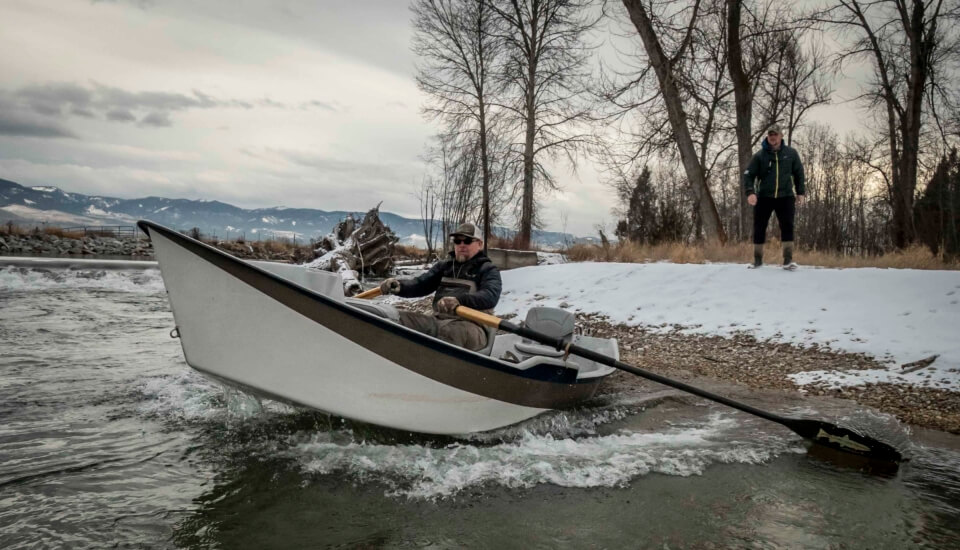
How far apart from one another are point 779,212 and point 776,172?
62 centimetres

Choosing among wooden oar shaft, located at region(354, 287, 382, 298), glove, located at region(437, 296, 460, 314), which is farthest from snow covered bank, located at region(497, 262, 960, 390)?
wooden oar shaft, located at region(354, 287, 382, 298)

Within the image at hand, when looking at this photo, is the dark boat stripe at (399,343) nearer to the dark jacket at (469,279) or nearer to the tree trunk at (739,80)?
the dark jacket at (469,279)

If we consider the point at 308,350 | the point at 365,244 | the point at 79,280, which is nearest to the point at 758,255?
the point at 308,350

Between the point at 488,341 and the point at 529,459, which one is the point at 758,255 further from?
the point at 529,459

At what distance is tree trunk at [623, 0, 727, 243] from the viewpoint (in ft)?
42.1

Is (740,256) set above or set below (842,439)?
above

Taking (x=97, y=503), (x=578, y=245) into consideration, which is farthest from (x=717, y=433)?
(x=578, y=245)

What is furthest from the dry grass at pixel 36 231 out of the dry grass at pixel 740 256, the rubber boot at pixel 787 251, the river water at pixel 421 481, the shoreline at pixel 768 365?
the rubber boot at pixel 787 251

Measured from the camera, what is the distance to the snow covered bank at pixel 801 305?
5734 mm

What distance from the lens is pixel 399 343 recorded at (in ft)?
11.4

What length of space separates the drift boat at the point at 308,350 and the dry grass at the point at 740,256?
8.02m

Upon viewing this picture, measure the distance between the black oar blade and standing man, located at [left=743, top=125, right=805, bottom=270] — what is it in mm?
4606

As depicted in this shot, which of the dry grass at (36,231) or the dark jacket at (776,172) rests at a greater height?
the dark jacket at (776,172)

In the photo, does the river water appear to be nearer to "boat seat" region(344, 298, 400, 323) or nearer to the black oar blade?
the black oar blade
